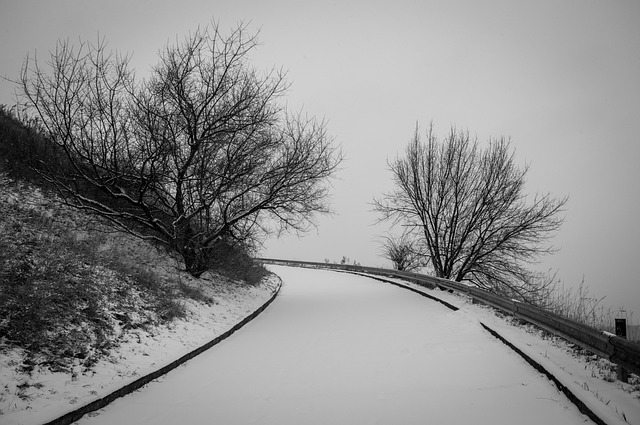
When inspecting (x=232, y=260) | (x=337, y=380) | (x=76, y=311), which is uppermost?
(x=232, y=260)

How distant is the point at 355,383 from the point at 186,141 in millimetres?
9325

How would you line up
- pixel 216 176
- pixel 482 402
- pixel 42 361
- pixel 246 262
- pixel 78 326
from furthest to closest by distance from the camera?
pixel 246 262, pixel 216 176, pixel 78 326, pixel 42 361, pixel 482 402

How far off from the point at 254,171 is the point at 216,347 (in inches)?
245

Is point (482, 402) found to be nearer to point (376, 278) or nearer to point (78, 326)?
point (78, 326)

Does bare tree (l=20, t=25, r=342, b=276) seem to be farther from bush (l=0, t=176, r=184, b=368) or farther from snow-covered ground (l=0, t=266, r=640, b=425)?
snow-covered ground (l=0, t=266, r=640, b=425)

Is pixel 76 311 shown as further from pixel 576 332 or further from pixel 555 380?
pixel 576 332

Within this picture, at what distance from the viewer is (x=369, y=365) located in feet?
17.3

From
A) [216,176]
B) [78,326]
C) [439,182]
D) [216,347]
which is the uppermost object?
[439,182]

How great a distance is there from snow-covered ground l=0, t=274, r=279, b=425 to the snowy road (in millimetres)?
294

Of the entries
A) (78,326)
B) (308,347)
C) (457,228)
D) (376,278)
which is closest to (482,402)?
(308,347)

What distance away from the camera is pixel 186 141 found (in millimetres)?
10961

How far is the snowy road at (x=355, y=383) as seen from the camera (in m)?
3.65

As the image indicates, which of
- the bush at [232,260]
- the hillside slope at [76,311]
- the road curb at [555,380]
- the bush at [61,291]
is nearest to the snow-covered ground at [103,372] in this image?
the hillside slope at [76,311]

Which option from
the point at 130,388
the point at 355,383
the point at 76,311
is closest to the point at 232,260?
the point at 76,311
